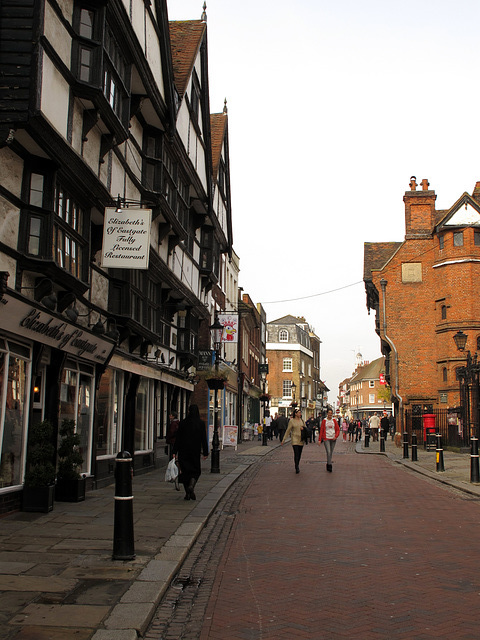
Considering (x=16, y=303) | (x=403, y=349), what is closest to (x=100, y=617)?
(x=16, y=303)

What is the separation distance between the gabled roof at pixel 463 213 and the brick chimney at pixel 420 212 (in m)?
3.22

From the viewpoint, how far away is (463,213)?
3553 cm

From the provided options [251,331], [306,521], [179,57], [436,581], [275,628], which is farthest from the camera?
[251,331]

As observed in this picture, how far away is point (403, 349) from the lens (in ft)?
125

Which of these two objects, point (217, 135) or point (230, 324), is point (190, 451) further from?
point (217, 135)

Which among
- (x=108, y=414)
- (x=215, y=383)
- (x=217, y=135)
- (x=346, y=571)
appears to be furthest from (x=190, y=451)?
(x=217, y=135)

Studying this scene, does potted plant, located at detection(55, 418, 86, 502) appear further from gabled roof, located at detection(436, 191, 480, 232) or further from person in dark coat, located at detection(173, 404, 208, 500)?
gabled roof, located at detection(436, 191, 480, 232)

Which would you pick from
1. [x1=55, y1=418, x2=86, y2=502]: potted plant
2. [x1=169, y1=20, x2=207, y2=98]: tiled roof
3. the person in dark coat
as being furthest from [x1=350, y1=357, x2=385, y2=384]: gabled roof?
Result: [x1=55, y1=418, x2=86, y2=502]: potted plant

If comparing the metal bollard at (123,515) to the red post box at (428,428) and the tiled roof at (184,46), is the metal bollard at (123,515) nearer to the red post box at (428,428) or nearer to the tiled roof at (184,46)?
the tiled roof at (184,46)

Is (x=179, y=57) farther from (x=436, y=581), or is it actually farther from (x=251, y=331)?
(x=251, y=331)

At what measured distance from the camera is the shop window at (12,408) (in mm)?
9760

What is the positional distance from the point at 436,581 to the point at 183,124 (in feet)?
56.8

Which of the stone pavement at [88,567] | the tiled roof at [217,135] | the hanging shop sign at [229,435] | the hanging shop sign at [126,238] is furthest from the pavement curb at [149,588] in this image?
the tiled roof at [217,135]

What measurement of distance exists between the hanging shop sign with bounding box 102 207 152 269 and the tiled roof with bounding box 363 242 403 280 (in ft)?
103
